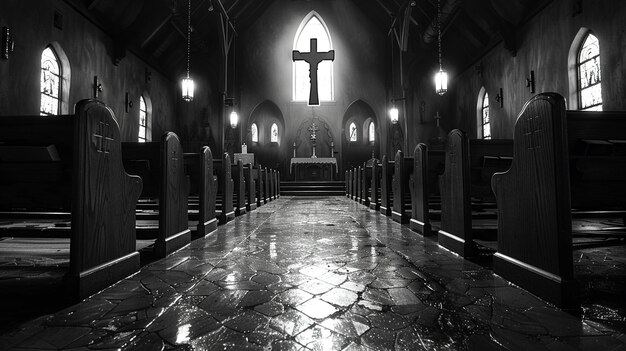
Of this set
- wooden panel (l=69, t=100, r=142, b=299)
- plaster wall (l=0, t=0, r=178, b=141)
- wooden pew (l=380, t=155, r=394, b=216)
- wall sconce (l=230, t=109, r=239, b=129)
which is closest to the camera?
wooden panel (l=69, t=100, r=142, b=299)

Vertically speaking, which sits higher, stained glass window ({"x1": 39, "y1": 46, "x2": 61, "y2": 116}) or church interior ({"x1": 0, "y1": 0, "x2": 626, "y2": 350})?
stained glass window ({"x1": 39, "y1": 46, "x2": 61, "y2": 116})

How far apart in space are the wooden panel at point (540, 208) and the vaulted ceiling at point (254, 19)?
817cm

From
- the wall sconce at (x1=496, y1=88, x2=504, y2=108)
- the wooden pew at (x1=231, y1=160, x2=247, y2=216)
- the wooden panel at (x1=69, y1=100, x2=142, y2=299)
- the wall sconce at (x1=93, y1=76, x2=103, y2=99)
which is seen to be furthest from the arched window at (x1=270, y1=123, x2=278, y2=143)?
the wooden panel at (x1=69, y1=100, x2=142, y2=299)

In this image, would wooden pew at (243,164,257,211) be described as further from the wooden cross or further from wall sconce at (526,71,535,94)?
wall sconce at (526,71,535,94)

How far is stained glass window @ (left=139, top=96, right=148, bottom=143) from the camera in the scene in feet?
36.1

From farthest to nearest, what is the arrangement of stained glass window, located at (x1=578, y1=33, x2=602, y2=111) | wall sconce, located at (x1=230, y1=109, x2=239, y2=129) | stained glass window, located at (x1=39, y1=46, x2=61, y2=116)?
wall sconce, located at (x1=230, y1=109, x2=239, y2=129), stained glass window, located at (x1=39, y1=46, x2=61, y2=116), stained glass window, located at (x1=578, y1=33, x2=602, y2=111)

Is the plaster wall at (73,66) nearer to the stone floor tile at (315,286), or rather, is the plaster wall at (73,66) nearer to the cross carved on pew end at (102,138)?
the cross carved on pew end at (102,138)

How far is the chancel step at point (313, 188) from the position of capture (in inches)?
476

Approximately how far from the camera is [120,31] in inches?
366

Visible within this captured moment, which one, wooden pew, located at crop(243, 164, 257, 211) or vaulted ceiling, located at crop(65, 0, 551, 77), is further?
vaulted ceiling, located at crop(65, 0, 551, 77)

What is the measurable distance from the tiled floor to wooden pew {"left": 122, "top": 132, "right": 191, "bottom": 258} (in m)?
0.27

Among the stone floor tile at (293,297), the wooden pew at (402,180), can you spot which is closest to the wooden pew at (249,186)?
the wooden pew at (402,180)

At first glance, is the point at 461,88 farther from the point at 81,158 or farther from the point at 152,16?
the point at 81,158

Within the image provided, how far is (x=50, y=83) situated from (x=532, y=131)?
8.90 meters
